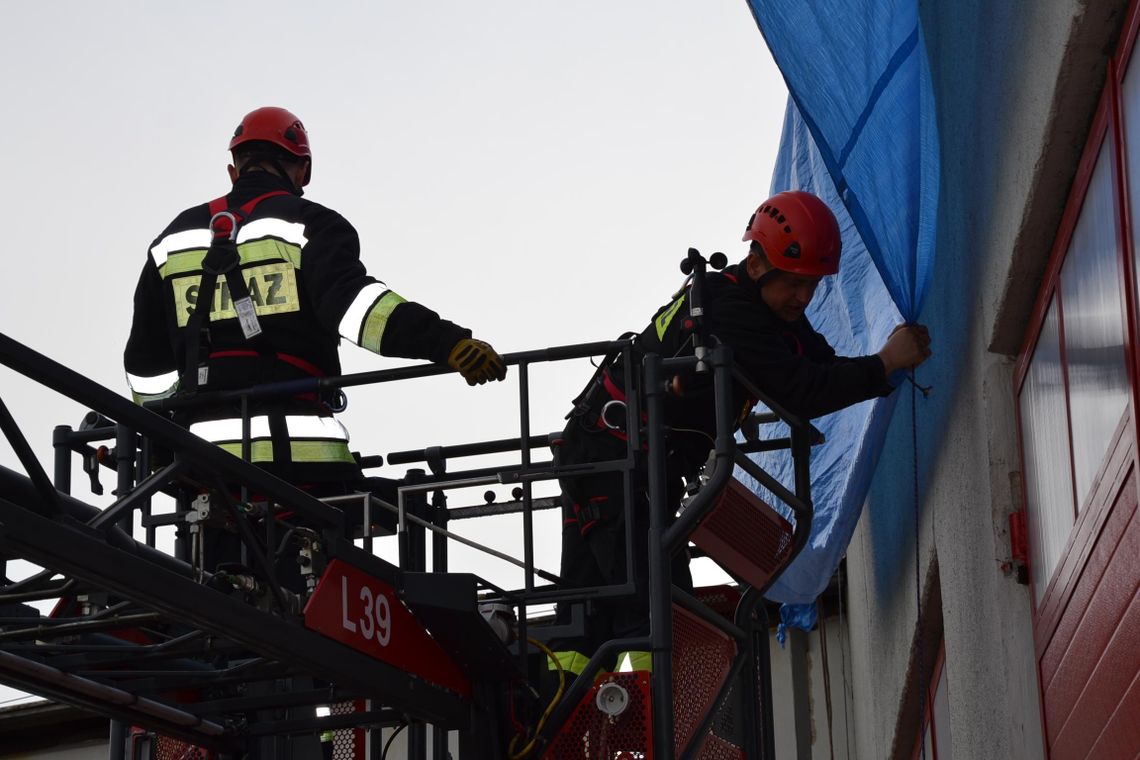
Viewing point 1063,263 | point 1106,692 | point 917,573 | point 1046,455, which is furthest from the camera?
point 917,573

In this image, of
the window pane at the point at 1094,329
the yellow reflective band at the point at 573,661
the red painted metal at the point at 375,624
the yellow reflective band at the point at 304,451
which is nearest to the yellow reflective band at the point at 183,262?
the yellow reflective band at the point at 304,451

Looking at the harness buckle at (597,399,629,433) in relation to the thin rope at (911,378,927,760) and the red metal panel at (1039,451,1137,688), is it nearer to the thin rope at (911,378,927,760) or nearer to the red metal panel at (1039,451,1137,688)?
the thin rope at (911,378,927,760)

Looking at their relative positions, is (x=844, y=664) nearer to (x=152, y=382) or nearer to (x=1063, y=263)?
(x=152, y=382)

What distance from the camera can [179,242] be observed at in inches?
285

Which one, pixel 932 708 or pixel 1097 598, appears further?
pixel 932 708

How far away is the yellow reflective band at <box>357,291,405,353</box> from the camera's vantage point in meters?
6.62

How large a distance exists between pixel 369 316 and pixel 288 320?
457 millimetres

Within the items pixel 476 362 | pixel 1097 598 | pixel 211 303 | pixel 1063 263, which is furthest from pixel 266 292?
pixel 1097 598

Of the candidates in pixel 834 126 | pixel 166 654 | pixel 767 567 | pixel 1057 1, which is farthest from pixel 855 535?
pixel 1057 1

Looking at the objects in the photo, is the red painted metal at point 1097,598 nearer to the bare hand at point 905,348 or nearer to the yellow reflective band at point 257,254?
the bare hand at point 905,348

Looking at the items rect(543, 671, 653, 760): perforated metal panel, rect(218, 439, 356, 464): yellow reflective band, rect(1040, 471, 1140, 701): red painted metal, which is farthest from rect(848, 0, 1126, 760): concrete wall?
rect(218, 439, 356, 464): yellow reflective band

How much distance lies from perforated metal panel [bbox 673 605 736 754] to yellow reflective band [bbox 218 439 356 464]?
154cm

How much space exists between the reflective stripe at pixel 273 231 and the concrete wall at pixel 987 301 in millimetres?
2532

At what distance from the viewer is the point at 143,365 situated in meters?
7.52
